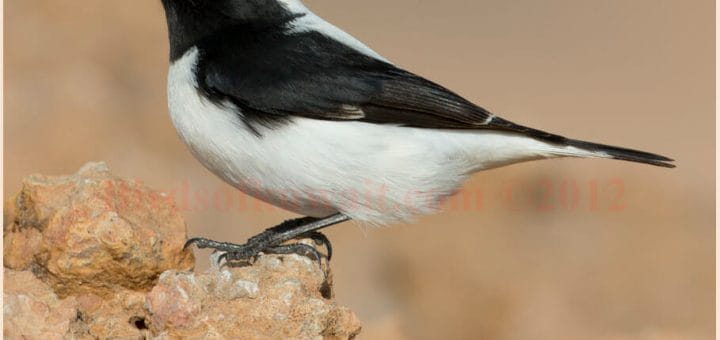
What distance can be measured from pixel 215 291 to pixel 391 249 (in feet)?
13.7

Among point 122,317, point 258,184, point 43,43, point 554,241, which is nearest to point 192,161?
point 43,43

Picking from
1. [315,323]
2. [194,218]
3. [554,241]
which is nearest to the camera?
[315,323]

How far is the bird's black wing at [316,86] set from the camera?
20.0 feet

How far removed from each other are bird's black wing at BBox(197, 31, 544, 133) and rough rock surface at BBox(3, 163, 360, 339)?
80 cm

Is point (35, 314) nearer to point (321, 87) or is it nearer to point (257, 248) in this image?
point (257, 248)

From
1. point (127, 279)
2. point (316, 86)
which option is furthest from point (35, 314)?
point (316, 86)

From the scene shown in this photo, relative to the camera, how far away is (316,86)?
616 cm

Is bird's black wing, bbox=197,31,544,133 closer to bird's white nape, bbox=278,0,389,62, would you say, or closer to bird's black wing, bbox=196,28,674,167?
bird's black wing, bbox=196,28,674,167

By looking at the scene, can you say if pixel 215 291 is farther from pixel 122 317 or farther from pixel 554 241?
pixel 554 241

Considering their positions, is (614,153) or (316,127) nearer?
(316,127)

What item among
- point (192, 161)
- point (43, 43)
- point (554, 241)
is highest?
point (43, 43)

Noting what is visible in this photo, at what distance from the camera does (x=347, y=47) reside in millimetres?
6605

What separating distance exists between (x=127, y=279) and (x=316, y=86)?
1.56m

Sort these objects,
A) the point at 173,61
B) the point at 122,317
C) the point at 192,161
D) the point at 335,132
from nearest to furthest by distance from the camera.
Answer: the point at 122,317
the point at 335,132
the point at 173,61
the point at 192,161
